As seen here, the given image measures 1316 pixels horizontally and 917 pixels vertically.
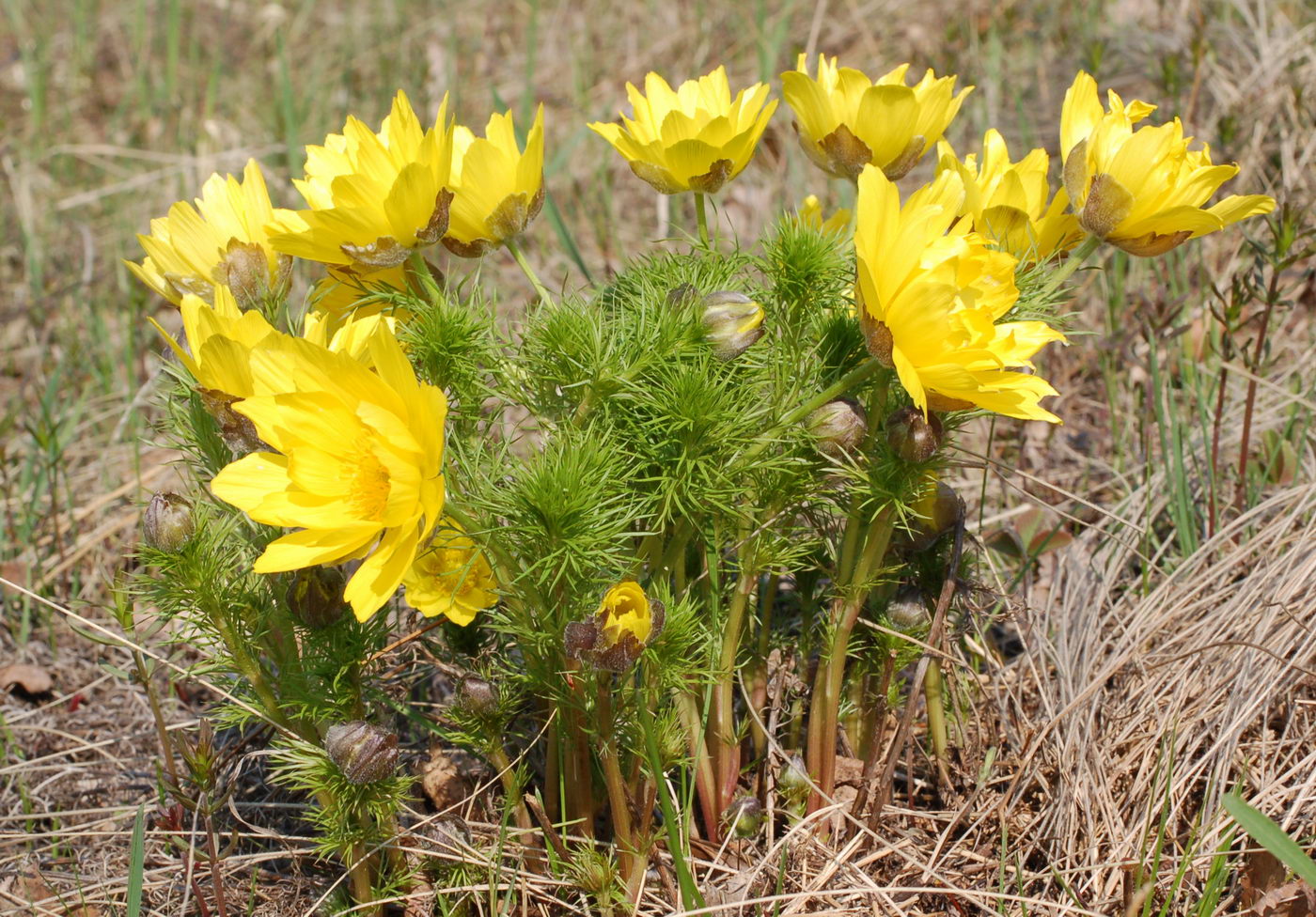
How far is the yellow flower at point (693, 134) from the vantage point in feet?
4.89

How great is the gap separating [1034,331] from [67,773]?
187cm

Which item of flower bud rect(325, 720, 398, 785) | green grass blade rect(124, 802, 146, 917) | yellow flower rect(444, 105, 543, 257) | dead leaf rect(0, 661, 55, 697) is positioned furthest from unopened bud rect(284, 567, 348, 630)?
dead leaf rect(0, 661, 55, 697)

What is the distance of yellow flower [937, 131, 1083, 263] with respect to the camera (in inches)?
60.3

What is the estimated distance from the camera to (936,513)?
5.25 feet

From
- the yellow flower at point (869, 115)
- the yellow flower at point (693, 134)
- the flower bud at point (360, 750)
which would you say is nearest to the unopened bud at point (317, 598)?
the flower bud at point (360, 750)

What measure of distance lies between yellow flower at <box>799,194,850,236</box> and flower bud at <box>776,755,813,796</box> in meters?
0.80

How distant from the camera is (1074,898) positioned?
151 centimetres

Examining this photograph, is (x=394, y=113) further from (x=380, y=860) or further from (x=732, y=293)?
(x=380, y=860)

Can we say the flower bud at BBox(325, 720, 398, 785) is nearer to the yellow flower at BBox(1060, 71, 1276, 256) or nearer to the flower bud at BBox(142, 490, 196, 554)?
the flower bud at BBox(142, 490, 196, 554)

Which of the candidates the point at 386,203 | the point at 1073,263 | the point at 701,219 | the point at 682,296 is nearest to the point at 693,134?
the point at 701,219

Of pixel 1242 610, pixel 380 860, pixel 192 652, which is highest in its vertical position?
pixel 1242 610

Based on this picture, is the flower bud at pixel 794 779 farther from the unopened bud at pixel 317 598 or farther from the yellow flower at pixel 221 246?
the yellow flower at pixel 221 246

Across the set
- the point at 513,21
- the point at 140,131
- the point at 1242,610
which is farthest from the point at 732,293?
the point at 513,21

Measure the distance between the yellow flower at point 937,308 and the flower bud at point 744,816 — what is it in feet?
2.32
